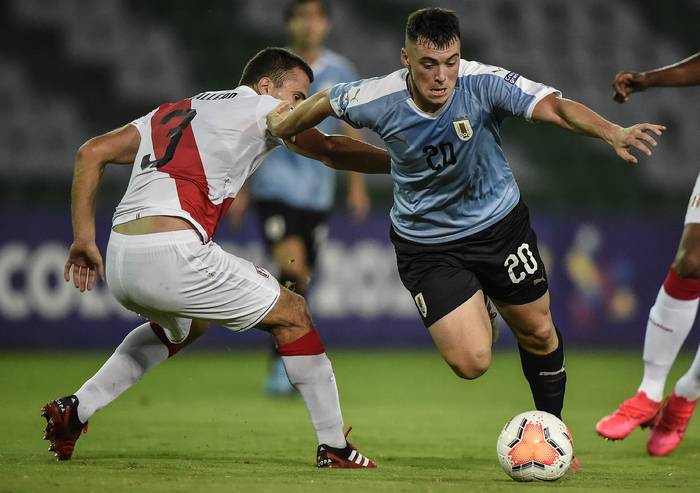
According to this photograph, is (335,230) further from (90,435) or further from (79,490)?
(79,490)

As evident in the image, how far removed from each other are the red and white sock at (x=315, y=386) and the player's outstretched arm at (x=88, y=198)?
0.88 meters

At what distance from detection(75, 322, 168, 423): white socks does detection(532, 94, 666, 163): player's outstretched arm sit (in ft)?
6.65

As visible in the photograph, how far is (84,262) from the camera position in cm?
489

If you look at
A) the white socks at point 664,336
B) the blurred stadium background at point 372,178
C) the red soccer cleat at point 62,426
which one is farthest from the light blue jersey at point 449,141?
the blurred stadium background at point 372,178

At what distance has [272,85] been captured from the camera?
17.7ft

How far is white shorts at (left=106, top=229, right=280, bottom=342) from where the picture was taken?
4.84 meters

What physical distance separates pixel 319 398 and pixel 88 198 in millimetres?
1304

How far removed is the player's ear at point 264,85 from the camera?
17.7ft

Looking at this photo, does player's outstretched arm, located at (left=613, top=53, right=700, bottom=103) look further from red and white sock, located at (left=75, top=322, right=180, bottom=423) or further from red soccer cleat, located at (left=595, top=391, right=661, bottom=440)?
red and white sock, located at (left=75, top=322, right=180, bottom=423)

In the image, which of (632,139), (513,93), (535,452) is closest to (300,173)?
(513,93)

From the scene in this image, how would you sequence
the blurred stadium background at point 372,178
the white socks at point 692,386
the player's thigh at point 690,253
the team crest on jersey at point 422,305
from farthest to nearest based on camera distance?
the blurred stadium background at point 372,178 → the white socks at point 692,386 → the player's thigh at point 690,253 → the team crest on jersey at point 422,305

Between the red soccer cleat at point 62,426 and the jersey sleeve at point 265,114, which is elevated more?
the jersey sleeve at point 265,114

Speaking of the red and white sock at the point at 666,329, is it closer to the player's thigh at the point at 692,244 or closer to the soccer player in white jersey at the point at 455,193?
the player's thigh at the point at 692,244

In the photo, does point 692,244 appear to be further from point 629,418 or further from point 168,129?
point 168,129
